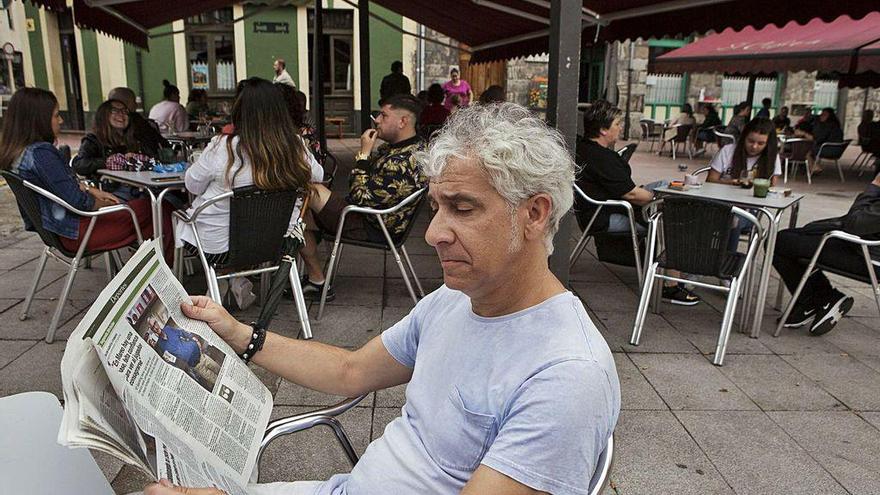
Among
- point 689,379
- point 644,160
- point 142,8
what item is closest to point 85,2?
point 142,8

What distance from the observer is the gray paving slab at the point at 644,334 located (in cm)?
370

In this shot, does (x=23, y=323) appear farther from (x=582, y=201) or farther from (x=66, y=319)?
(x=582, y=201)

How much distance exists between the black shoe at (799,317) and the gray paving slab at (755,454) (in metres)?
1.38

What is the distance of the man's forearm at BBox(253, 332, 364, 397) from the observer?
1574 millimetres

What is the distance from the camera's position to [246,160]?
371 cm

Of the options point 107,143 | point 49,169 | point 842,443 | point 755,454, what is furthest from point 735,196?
point 107,143

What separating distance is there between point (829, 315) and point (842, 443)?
1.44 meters

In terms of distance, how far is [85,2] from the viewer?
5.84m

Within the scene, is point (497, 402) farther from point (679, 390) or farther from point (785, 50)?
point (785, 50)

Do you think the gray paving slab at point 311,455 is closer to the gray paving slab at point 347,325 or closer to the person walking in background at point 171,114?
the gray paving slab at point 347,325

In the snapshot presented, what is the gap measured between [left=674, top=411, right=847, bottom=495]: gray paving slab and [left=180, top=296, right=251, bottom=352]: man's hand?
1.90m

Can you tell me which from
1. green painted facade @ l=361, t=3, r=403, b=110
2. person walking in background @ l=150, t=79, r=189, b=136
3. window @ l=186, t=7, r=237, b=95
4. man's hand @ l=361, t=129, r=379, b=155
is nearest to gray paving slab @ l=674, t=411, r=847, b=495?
man's hand @ l=361, t=129, r=379, b=155

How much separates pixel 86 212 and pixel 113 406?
2.89 metres

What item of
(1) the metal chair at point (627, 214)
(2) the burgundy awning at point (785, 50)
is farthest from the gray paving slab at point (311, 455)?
(2) the burgundy awning at point (785, 50)
